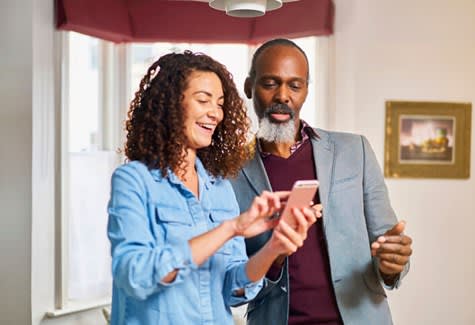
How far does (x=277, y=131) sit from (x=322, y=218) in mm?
249

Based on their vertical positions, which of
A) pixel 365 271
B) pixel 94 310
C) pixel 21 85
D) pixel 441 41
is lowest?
pixel 94 310

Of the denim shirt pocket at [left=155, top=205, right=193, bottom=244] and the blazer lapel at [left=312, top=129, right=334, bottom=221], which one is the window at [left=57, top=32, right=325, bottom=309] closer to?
the blazer lapel at [left=312, top=129, right=334, bottom=221]

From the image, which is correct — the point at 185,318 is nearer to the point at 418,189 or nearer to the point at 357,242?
the point at 357,242

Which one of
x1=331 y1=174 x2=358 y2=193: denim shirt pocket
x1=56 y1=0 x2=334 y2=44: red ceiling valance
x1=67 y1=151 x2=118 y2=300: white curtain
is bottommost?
x1=67 y1=151 x2=118 y2=300: white curtain

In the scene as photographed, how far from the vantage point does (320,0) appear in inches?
109

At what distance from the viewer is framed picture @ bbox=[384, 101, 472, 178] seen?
2896 mm

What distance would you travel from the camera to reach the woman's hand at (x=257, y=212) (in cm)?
96

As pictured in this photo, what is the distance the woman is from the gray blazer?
288mm

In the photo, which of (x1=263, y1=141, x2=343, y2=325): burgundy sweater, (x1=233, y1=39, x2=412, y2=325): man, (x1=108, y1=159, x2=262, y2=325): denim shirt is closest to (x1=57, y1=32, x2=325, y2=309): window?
(x1=233, y1=39, x2=412, y2=325): man

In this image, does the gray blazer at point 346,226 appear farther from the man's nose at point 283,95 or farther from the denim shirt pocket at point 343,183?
the man's nose at point 283,95

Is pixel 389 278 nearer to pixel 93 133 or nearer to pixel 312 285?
pixel 312 285

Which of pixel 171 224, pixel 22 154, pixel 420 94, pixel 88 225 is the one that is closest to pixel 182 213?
pixel 171 224

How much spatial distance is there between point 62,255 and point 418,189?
1.70 metres

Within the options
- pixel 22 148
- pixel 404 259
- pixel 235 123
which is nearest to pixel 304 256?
pixel 404 259
